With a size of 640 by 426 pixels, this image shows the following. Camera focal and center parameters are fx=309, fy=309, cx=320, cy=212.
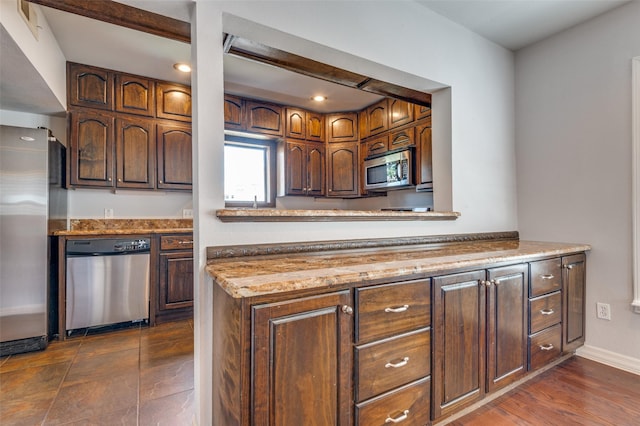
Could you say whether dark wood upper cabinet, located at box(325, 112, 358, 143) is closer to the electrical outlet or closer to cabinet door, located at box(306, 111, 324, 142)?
cabinet door, located at box(306, 111, 324, 142)

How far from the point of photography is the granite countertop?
1.06m

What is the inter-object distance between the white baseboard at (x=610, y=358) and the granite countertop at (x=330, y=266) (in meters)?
0.91

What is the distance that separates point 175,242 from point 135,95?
1566 millimetres

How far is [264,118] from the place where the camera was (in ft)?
12.4

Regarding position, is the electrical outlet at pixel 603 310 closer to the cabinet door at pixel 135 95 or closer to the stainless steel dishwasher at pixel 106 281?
the stainless steel dishwasher at pixel 106 281

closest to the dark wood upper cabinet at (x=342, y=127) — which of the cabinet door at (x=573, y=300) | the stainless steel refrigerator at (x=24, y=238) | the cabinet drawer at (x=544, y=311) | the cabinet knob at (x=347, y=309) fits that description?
the cabinet door at (x=573, y=300)

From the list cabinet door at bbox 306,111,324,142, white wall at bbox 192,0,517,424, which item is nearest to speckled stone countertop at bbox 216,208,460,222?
white wall at bbox 192,0,517,424

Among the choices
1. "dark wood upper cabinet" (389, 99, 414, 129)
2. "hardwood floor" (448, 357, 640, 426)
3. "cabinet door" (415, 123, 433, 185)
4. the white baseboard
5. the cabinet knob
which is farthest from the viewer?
"dark wood upper cabinet" (389, 99, 414, 129)

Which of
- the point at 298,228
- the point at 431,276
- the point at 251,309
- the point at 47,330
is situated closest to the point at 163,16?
the point at 298,228

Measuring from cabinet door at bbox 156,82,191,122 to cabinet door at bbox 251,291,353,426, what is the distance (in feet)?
9.90

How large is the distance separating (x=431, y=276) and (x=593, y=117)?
6.51 feet

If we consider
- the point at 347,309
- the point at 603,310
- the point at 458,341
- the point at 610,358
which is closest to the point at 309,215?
the point at 347,309

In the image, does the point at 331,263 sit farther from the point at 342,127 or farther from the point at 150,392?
the point at 342,127

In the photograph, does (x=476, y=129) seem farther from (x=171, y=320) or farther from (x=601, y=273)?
(x=171, y=320)
